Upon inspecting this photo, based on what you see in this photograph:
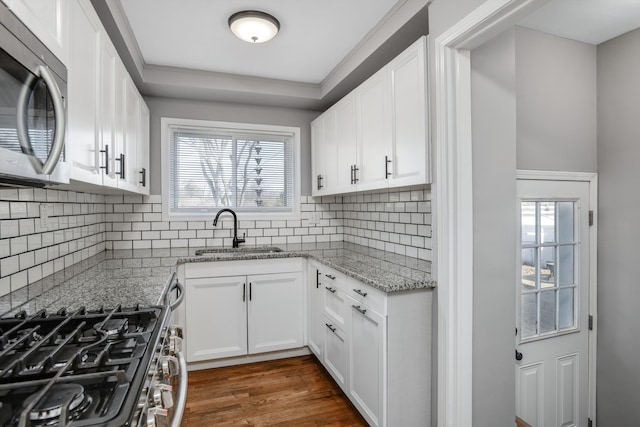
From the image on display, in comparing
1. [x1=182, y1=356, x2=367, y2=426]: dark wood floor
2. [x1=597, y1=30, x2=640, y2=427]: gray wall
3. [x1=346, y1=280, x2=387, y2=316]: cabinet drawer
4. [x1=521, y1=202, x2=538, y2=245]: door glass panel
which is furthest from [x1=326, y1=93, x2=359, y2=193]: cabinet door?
[x1=597, y1=30, x2=640, y2=427]: gray wall

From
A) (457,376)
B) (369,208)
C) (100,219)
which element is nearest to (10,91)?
(457,376)

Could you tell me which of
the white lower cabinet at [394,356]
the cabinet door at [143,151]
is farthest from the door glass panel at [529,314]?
the cabinet door at [143,151]

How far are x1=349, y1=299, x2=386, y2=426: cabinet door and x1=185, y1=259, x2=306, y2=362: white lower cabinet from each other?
0.91m

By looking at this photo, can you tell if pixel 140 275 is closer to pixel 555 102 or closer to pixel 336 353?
pixel 336 353

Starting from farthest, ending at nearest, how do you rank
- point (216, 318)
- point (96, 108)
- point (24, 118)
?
1. point (216, 318)
2. point (96, 108)
3. point (24, 118)

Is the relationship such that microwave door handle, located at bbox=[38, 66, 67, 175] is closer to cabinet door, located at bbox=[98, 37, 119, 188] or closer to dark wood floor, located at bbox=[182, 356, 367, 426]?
cabinet door, located at bbox=[98, 37, 119, 188]

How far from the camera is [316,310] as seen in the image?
2781 millimetres

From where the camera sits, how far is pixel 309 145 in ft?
11.8

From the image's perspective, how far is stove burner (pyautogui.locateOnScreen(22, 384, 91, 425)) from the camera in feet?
2.06

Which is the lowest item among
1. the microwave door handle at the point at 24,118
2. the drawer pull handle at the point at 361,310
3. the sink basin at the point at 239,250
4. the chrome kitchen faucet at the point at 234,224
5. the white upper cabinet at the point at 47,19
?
the drawer pull handle at the point at 361,310

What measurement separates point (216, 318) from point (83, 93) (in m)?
1.87

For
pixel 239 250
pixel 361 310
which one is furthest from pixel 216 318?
pixel 361 310

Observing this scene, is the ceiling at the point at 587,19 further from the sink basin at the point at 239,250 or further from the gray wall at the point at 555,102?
the sink basin at the point at 239,250

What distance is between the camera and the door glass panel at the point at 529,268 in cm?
225
